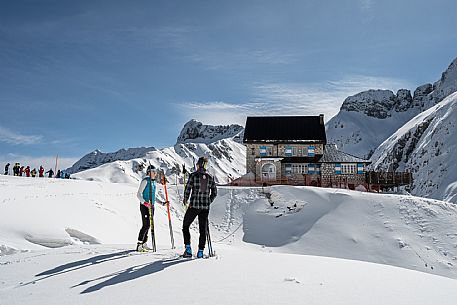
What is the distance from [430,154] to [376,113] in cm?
9761

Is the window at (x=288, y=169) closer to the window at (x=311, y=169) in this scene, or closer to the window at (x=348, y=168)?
the window at (x=311, y=169)

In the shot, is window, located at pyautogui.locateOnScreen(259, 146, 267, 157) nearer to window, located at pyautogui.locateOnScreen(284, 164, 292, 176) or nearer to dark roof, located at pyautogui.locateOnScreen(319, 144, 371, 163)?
window, located at pyautogui.locateOnScreen(284, 164, 292, 176)

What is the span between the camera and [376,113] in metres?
166

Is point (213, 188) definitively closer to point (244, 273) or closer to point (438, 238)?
point (244, 273)

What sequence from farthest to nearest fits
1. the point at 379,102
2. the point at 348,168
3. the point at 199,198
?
the point at 379,102 < the point at 348,168 < the point at 199,198

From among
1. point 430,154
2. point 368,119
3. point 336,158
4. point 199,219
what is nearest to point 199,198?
point 199,219

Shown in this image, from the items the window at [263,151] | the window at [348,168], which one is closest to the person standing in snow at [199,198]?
the window at [348,168]

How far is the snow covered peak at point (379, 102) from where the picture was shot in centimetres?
16662

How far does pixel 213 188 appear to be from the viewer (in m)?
8.56

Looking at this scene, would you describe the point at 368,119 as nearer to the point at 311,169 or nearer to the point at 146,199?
the point at 311,169

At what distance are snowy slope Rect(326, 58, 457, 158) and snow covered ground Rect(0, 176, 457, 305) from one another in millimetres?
114498

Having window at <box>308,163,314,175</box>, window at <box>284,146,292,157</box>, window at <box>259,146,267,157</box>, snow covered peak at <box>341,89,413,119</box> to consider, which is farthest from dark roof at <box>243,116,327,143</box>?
snow covered peak at <box>341,89,413,119</box>

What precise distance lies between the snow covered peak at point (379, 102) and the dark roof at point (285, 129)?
423 feet

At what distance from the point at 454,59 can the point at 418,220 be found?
140 m
